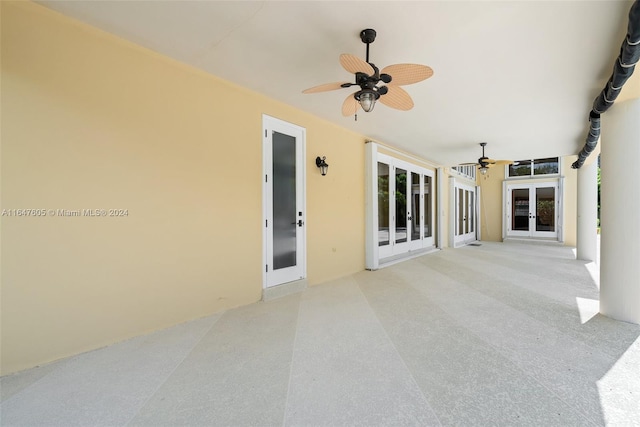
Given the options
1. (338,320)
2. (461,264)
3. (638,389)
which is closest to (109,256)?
(338,320)

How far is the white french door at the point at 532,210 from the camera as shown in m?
9.69

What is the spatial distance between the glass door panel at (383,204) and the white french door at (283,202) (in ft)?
7.49

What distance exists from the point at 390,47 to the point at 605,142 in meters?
2.79

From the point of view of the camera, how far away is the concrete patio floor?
1.55 m

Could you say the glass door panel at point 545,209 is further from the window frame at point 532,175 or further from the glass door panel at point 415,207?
the glass door panel at point 415,207

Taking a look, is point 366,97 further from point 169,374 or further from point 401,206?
point 401,206

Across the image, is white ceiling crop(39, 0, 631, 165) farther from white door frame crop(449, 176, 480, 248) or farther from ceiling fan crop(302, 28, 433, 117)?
white door frame crop(449, 176, 480, 248)

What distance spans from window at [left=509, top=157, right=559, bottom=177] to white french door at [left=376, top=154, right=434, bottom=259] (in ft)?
15.9

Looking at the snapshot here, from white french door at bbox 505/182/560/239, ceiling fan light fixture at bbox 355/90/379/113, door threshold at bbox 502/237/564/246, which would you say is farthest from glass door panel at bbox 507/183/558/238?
ceiling fan light fixture at bbox 355/90/379/113

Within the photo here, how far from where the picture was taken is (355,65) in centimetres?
212

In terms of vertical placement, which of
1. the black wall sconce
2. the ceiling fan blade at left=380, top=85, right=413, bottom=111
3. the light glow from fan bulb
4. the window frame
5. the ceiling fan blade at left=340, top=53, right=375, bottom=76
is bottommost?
the black wall sconce

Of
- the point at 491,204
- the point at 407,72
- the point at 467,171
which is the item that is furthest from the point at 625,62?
the point at 491,204

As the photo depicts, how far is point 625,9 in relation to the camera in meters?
2.00

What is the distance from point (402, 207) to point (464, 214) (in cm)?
485
